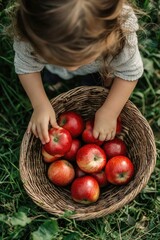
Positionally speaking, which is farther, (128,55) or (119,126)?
(119,126)

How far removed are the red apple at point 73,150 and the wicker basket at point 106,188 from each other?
121mm

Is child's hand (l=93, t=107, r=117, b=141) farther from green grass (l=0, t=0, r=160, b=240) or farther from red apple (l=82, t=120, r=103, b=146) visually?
green grass (l=0, t=0, r=160, b=240)

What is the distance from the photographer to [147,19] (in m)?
2.45

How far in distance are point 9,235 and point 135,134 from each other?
71 cm

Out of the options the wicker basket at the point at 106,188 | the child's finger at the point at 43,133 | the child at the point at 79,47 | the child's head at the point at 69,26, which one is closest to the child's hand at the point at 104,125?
the child at the point at 79,47

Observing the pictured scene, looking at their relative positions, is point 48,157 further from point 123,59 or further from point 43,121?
point 123,59

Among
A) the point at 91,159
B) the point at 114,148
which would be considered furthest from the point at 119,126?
the point at 91,159

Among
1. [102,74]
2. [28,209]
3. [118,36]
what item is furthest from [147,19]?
[28,209]

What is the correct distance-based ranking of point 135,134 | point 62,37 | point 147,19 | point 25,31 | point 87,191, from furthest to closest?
point 147,19
point 135,134
point 87,191
point 25,31
point 62,37

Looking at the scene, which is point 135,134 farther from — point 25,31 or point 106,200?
point 25,31

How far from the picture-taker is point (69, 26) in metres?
1.44

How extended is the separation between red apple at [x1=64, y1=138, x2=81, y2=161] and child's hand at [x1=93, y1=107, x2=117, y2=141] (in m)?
0.11

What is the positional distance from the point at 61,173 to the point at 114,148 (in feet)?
0.88

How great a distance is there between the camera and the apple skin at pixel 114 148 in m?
2.13
